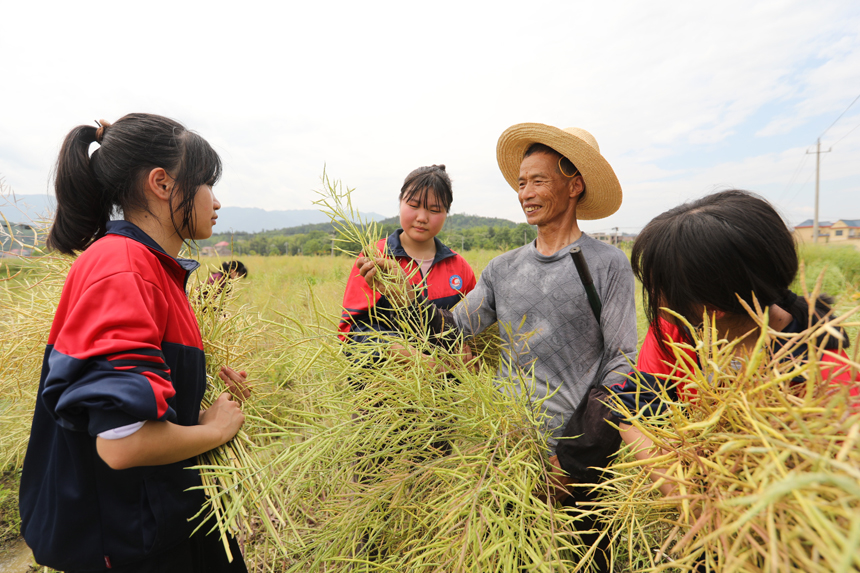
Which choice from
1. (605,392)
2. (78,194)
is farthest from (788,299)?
(78,194)

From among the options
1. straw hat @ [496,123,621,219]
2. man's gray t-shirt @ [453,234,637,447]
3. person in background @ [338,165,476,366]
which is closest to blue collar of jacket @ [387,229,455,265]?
person in background @ [338,165,476,366]

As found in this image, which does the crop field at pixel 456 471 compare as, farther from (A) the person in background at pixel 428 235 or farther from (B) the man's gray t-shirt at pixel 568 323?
(A) the person in background at pixel 428 235

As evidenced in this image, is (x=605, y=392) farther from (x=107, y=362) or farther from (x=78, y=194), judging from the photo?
(x=78, y=194)

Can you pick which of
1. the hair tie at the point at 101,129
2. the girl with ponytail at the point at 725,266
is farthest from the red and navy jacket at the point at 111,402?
the girl with ponytail at the point at 725,266

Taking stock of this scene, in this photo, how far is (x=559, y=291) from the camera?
135 cm

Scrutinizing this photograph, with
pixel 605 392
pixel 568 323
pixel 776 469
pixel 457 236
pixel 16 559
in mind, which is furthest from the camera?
pixel 457 236

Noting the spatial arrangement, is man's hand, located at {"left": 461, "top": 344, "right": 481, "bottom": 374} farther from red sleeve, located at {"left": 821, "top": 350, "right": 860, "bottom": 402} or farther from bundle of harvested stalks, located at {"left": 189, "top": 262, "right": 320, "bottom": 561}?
red sleeve, located at {"left": 821, "top": 350, "right": 860, "bottom": 402}

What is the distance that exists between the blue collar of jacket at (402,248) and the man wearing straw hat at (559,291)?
32 centimetres

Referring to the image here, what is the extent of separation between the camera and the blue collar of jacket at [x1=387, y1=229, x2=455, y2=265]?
1.72 metres

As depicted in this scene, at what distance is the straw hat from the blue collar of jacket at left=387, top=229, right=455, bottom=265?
55 centimetres

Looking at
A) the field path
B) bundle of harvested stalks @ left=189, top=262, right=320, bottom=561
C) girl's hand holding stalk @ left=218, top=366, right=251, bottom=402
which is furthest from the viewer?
the field path

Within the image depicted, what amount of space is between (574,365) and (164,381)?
1.24 meters

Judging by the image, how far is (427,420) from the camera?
3.06 ft

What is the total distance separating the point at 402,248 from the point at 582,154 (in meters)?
0.89
